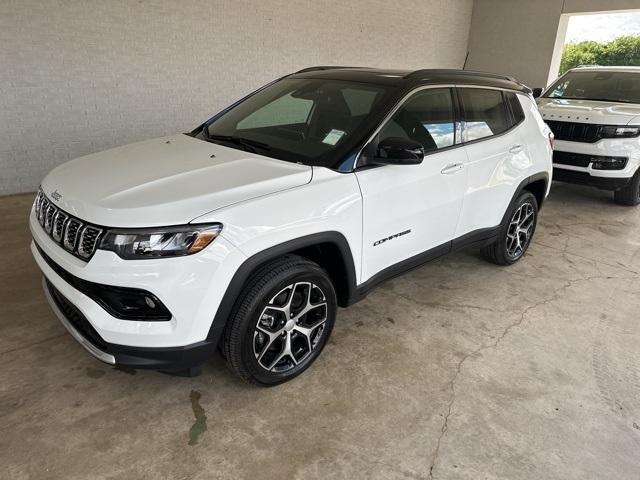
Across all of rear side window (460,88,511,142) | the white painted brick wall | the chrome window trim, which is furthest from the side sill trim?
the white painted brick wall

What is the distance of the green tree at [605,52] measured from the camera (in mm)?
14453

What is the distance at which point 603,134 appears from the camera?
5.73 metres

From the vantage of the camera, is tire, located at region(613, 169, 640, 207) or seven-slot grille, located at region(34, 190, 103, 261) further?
tire, located at region(613, 169, 640, 207)

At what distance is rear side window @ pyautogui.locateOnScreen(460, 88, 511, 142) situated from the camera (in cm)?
329

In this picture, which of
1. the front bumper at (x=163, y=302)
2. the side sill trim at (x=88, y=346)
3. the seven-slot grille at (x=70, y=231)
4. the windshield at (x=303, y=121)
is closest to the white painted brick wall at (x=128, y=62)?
the windshield at (x=303, y=121)

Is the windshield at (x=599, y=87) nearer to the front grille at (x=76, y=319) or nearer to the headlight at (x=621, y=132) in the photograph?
the headlight at (x=621, y=132)

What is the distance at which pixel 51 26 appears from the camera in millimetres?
5344

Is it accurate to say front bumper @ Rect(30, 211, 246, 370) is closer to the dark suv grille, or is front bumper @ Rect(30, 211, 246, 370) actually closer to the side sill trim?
the side sill trim

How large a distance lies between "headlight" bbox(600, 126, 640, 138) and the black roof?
2856 millimetres

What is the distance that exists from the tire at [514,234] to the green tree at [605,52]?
12.5 meters

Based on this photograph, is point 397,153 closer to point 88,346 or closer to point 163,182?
point 163,182

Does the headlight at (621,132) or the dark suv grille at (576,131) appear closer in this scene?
the headlight at (621,132)

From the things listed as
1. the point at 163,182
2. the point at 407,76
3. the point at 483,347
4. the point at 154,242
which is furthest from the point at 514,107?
the point at 154,242

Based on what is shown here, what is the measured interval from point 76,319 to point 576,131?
597cm
